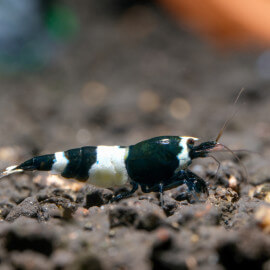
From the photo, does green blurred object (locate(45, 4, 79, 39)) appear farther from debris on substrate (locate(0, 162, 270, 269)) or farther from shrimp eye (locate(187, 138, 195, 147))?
debris on substrate (locate(0, 162, 270, 269))

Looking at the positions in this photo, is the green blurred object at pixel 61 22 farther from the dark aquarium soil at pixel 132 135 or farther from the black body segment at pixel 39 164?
the black body segment at pixel 39 164

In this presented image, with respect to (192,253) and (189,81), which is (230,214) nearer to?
(192,253)

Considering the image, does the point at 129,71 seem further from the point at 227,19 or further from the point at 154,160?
the point at 154,160

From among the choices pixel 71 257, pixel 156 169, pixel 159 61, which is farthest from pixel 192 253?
pixel 159 61

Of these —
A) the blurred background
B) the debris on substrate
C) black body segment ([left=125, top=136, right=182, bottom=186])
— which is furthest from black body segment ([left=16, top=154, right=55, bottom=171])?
the blurred background

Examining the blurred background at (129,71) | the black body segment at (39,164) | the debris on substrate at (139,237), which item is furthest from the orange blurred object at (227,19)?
the black body segment at (39,164)
